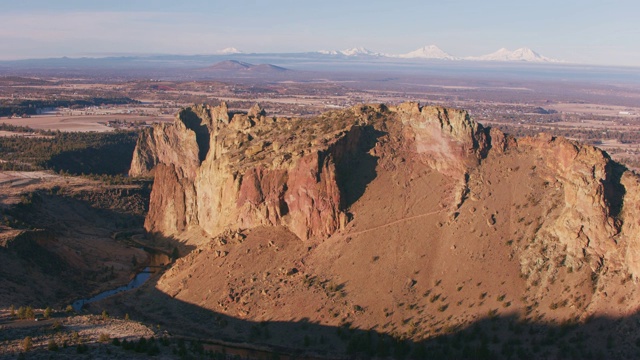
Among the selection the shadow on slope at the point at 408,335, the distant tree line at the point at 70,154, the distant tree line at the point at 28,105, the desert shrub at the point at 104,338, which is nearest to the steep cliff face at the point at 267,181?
the shadow on slope at the point at 408,335

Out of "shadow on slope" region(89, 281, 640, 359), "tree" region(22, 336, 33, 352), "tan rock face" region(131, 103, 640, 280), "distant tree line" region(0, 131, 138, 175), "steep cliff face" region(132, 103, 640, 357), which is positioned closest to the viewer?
"tree" region(22, 336, 33, 352)

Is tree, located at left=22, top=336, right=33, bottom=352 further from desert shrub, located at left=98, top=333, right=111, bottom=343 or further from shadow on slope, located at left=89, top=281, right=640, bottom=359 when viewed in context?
shadow on slope, located at left=89, top=281, right=640, bottom=359

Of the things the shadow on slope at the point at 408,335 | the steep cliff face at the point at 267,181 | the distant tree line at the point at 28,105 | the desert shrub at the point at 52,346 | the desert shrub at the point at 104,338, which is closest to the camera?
the desert shrub at the point at 52,346

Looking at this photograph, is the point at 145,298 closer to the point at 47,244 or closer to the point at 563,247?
the point at 47,244

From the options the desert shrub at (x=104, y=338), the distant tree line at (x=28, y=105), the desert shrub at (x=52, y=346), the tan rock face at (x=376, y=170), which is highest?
the tan rock face at (x=376, y=170)

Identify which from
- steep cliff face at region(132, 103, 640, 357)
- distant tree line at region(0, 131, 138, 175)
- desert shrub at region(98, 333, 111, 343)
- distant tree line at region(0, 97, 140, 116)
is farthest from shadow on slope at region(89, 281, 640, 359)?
distant tree line at region(0, 97, 140, 116)

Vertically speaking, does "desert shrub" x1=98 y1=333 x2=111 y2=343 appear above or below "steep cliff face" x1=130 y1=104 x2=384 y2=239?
below

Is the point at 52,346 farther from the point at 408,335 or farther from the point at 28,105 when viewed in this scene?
the point at 28,105

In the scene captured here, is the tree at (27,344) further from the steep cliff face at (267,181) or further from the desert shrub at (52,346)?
the steep cliff face at (267,181)

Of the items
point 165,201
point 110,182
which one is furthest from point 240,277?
point 110,182

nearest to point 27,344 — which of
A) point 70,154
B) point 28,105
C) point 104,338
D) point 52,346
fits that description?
point 52,346

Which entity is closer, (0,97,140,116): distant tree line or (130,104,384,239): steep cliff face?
(130,104,384,239): steep cliff face
